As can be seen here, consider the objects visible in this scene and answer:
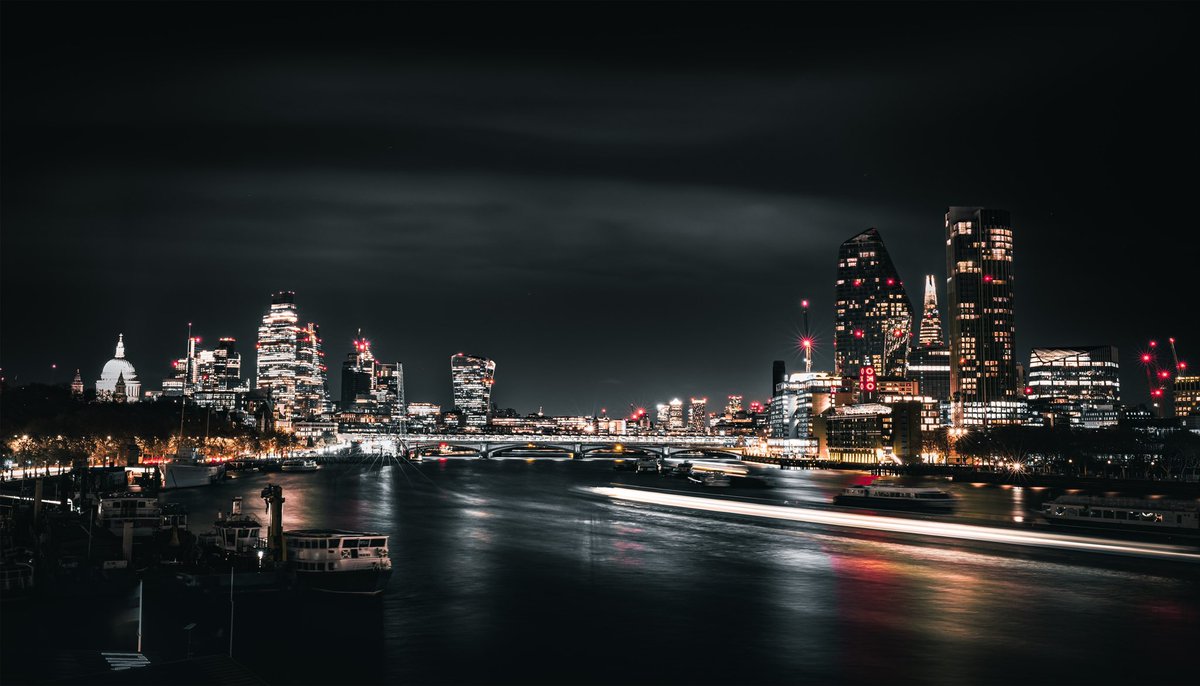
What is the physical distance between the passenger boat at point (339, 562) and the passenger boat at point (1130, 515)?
218ft

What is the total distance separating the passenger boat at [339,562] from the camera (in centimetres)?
5191

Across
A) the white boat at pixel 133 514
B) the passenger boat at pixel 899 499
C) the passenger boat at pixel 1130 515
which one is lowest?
the passenger boat at pixel 899 499

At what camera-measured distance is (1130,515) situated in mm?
83438

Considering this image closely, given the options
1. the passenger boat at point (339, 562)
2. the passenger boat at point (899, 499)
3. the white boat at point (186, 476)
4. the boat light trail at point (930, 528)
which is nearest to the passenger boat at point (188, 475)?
the white boat at point (186, 476)

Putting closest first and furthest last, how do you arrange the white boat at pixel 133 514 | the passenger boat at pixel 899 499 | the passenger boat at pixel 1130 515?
the white boat at pixel 133 514 → the passenger boat at pixel 1130 515 → the passenger boat at pixel 899 499

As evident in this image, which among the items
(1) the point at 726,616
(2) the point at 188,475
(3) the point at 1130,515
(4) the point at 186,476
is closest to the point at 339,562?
(1) the point at 726,616

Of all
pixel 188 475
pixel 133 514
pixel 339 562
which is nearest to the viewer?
pixel 339 562

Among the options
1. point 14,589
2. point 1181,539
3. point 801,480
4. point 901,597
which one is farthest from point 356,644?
point 801,480

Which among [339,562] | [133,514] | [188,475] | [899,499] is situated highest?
[133,514]

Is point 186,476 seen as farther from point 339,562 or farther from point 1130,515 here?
point 1130,515

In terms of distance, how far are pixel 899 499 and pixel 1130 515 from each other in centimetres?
3583

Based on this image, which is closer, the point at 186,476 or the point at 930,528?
the point at 930,528

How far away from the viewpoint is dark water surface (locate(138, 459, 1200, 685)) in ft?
129

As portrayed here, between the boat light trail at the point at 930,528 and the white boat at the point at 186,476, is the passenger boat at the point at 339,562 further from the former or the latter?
the white boat at the point at 186,476
